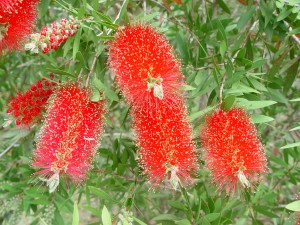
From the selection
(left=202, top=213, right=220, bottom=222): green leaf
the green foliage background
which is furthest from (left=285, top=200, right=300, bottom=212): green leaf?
(left=202, top=213, right=220, bottom=222): green leaf

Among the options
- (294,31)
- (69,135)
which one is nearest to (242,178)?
(69,135)

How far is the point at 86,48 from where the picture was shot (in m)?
1.98

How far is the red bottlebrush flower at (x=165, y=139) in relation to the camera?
65.6 inches

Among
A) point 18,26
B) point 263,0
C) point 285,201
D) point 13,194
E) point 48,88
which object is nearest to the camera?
point 18,26

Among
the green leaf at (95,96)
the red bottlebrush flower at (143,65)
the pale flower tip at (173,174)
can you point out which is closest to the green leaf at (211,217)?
the pale flower tip at (173,174)

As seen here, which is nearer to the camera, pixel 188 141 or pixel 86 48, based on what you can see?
pixel 188 141

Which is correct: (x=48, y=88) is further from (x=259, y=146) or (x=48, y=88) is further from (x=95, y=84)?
(x=259, y=146)

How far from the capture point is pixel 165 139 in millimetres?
1677

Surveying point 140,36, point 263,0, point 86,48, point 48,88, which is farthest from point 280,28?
point 48,88

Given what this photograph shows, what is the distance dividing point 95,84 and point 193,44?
97cm

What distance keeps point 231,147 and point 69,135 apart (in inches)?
22.9

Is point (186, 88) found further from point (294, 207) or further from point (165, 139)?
point (294, 207)

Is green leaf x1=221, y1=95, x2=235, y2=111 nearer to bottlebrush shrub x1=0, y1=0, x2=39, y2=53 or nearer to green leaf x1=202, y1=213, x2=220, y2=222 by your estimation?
green leaf x1=202, y1=213, x2=220, y2=222

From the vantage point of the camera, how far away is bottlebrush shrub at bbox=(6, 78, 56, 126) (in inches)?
76.5
